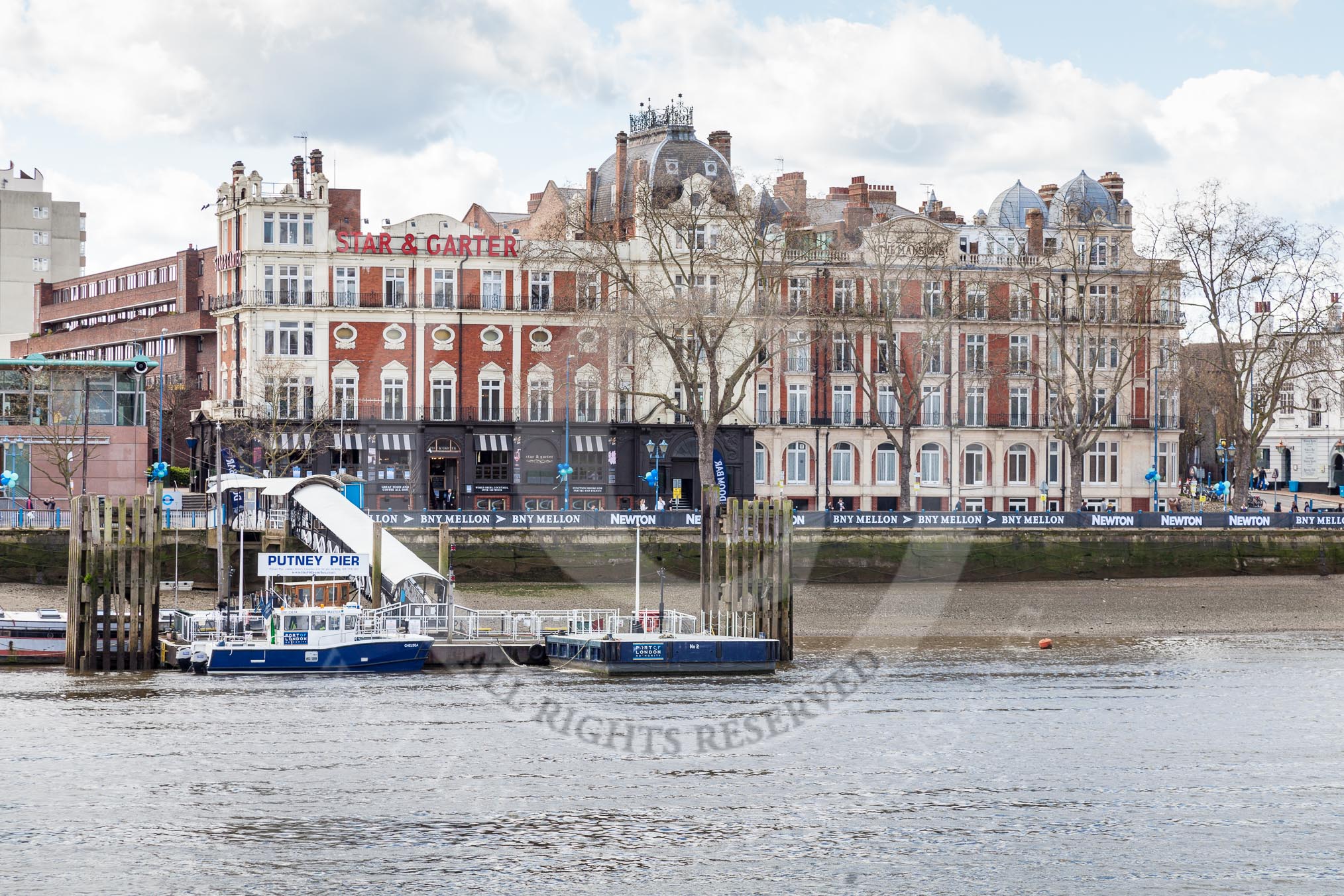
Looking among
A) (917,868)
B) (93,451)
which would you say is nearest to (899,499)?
(93,451)

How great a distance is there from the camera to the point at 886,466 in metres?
95.2

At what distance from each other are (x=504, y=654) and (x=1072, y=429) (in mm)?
41279

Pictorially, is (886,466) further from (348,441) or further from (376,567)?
(376,567)

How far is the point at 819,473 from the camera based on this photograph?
9406cm

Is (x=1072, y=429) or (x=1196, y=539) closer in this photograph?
(x=1196, y=539)

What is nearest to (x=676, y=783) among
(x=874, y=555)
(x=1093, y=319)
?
(x=874, y=555)

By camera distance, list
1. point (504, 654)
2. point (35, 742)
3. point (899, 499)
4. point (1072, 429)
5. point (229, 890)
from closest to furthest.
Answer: point (229, 890)
point (35, 742)
point (504, 654)
point (1072, 429)
point (899, 499)

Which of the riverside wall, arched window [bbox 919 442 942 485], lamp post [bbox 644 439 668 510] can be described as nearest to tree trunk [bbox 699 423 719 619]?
the riverside wall

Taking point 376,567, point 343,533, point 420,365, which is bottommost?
point 376,567

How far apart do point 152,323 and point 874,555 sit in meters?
68.5

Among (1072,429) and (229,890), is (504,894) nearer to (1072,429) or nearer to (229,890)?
(229,890)

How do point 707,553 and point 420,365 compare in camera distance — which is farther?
point 420,365

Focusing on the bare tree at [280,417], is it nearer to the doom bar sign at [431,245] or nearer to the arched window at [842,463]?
the doom bar sign at [431,245]

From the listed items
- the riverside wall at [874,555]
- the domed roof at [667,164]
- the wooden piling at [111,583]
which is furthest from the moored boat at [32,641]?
the domed roof at [667,164]
